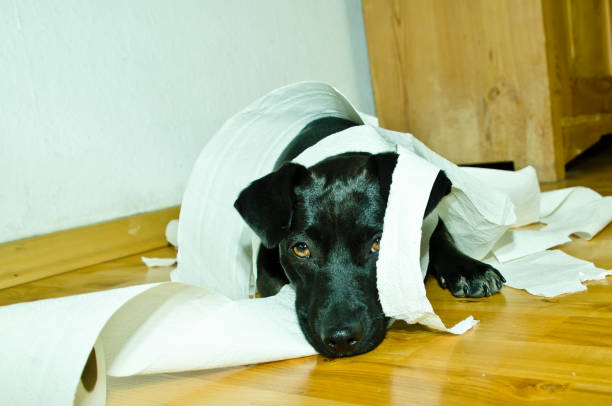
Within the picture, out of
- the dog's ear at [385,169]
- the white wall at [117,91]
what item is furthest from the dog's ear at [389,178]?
the white wall at [117,91]

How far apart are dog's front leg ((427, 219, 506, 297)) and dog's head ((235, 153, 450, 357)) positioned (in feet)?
1.22

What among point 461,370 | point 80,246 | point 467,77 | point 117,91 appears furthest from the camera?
point 467,77

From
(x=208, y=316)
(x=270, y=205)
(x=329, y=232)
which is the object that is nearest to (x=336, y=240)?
(x=329, y=232)

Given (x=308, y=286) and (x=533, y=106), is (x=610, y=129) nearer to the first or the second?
(x=533, y=106)

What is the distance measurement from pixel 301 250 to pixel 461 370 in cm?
57

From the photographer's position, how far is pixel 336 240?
57.0 inches

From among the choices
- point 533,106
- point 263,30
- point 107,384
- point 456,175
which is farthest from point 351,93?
point 107,384

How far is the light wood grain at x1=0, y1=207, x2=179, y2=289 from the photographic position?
2734mm

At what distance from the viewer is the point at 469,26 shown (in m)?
3.70

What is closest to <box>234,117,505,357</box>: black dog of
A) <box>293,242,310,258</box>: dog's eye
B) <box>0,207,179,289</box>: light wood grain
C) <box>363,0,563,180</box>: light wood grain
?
<box>293,242,310,258</box>: dog's eye

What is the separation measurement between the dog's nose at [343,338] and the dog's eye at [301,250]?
30 cm

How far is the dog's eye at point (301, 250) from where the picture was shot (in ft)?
4.94

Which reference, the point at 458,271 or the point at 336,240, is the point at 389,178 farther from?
the point at 458,271

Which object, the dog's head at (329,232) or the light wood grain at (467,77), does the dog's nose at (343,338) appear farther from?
the light wood grain at (467,77)
